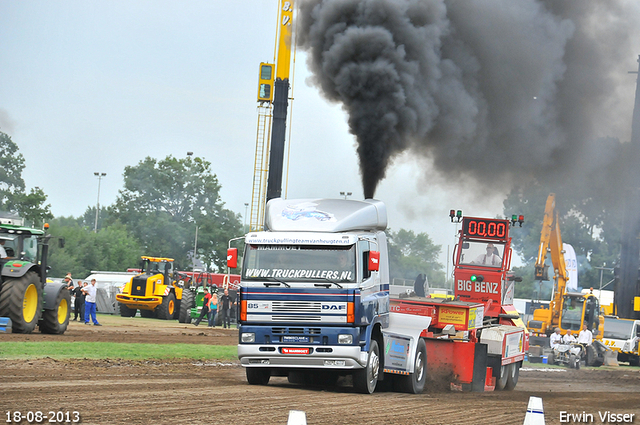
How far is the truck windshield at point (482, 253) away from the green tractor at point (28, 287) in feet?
36.4

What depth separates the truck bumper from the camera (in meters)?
12.8

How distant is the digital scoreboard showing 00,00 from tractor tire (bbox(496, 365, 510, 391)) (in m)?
4.22

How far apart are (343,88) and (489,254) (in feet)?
19.0

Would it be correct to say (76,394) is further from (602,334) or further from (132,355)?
(602,334)

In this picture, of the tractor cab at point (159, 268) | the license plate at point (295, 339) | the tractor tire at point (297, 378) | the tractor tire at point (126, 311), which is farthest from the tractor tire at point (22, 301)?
the tractor tire at point (126, 311)

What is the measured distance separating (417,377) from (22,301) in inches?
423

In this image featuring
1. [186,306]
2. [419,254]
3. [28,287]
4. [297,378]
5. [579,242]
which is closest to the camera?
[297,378]

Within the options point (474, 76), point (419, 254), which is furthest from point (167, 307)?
point (419, 254)

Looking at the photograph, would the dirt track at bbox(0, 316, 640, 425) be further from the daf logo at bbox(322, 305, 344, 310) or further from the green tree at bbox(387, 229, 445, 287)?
the green tree at bbox(387, 229, 445, 287)

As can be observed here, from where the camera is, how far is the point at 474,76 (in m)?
21.0

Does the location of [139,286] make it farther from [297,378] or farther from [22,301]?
[297,378]

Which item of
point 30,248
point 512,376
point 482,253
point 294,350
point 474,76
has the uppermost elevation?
point 474,76

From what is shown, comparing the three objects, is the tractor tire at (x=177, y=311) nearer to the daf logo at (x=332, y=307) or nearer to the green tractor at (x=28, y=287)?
the green tractor at (x=28, y=287)

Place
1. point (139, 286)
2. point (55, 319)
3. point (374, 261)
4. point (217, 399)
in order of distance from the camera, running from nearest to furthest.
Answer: point (217, 399) < point (374, 261) < point (55, 319) < point (139, 286)
